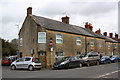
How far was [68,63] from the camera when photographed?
74.5 ft

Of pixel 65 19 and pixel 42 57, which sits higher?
pixel 65 19

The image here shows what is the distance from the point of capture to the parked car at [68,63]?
22094 millimetres

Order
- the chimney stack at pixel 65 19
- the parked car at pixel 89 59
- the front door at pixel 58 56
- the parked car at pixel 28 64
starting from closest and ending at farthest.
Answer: the parked car at pixel 28 64 < the parked car at pixel 89 59 < the front door at pixel 58 56 < the chimney stack at pixel 65 19

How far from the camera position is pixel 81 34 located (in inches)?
1336

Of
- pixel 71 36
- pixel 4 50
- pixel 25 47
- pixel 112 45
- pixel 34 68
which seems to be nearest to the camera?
pixel 34 68

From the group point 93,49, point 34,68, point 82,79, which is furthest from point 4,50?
point 82,79

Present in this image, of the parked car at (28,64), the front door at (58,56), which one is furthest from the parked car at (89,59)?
the parked car at (28,64)

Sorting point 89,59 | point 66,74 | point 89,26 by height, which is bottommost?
point 66,74

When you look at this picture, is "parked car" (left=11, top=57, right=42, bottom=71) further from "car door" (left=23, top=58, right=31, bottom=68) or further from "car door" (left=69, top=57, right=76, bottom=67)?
"car door" (left=69, top=57, right=76, bottom=67)

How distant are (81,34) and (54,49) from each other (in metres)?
8.63

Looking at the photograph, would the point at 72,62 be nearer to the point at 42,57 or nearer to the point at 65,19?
the point at 42,57

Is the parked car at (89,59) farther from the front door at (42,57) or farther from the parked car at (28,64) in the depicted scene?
the parked car at (28,64)

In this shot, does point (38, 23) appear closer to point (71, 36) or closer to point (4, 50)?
point (71, 36)

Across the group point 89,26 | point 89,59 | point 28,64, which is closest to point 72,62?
point 89,59
